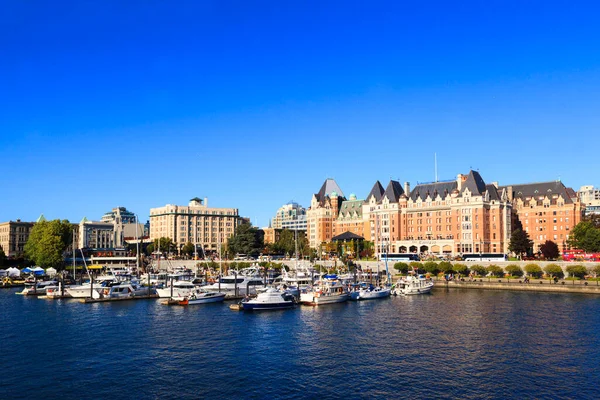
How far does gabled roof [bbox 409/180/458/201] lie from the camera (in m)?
188

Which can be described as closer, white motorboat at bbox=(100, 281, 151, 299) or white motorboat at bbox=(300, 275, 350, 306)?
white motorboat at bbox=(300, 275, 350, 306)

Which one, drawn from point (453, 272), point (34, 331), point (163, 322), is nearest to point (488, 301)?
point (453, 272)

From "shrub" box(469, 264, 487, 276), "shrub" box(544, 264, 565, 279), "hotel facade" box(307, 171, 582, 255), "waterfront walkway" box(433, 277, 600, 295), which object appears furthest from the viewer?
"hotel facade" box(307, 171, 582, 255)

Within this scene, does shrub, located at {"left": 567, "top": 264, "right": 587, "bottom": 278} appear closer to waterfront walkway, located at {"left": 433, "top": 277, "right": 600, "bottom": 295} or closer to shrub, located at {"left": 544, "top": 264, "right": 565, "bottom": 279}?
shrub, located at {"left": 544, "top": 264, "right": 565, "bottom": 279}

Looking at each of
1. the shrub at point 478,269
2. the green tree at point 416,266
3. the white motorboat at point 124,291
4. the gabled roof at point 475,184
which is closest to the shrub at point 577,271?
the shrub at point 478,269

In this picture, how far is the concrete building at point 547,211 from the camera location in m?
182

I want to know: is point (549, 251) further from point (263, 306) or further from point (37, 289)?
point (37, 289)

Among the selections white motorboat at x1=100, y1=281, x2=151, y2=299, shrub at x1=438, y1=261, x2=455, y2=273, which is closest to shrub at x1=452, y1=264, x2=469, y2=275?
shrub at x1=438, y1=261, x2=455, y2=273

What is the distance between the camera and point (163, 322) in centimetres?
7881

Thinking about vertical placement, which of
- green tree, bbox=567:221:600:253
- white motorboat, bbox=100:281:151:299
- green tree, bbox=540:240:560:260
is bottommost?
white motorboat, bbox=100:281:151:299

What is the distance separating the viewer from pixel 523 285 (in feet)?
399

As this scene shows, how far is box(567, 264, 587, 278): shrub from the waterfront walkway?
4.43m

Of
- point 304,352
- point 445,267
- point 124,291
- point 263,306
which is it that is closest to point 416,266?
point 445,267

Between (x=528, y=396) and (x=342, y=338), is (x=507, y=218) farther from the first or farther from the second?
(x=528, y=396)
